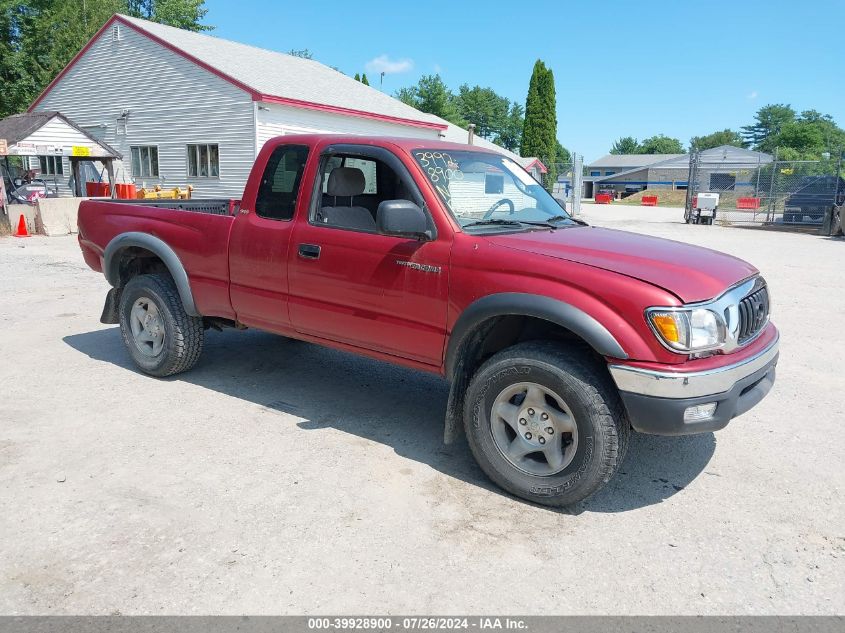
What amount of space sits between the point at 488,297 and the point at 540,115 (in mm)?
55734

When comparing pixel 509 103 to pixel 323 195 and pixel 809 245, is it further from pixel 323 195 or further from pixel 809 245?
pixel 323 195

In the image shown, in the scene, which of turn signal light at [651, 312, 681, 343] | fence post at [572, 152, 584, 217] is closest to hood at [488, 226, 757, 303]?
turn signal light at [651, 312, 681, 343]

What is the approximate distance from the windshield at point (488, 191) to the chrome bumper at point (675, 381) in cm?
128

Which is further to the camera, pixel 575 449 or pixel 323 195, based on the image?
pixel 323 195

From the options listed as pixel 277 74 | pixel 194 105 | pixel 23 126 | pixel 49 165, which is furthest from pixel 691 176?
pixel 49 165

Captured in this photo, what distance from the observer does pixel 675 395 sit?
314 cm

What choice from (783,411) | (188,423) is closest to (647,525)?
(783,411)

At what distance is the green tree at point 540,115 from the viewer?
183ft

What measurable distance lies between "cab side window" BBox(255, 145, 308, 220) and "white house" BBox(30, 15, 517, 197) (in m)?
16.5

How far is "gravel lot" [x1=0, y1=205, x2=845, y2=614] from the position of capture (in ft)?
9.30

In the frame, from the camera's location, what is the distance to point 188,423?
4613 millimetres

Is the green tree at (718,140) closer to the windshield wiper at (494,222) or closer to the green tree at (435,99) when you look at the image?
the green tree at (435,99)

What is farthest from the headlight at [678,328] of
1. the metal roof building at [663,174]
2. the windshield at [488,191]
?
the metal roof building at [663,174]

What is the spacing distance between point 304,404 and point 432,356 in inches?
59.7
